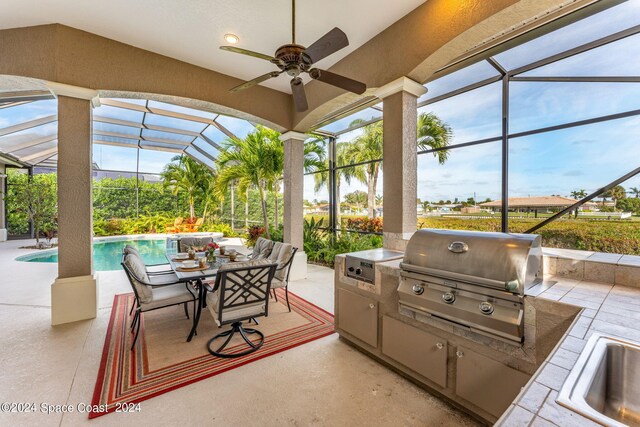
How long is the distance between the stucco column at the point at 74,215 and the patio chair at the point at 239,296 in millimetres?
1908

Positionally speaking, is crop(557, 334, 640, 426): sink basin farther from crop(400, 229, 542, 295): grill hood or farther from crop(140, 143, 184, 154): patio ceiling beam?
crop(140, 143, 184, 154): patio ceiling beam

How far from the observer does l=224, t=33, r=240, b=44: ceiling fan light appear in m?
3.31

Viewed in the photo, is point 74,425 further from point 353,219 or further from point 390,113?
point 353,219

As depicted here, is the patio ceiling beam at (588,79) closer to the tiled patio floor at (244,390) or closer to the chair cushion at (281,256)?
the tiled patio floor at (244,390)

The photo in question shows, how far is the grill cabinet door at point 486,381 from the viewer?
1.61m

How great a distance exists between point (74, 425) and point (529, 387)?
2738 millimetres

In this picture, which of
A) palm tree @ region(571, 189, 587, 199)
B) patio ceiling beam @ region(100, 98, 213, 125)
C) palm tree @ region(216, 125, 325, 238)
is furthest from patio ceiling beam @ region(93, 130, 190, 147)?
palm tree @ region(571, 189, 587, 199)

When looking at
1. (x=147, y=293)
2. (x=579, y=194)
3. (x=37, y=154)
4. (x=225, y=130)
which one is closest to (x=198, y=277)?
(x=147, y=293)

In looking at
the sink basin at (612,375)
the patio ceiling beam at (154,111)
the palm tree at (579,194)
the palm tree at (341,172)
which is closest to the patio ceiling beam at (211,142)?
the patio ceiling beam at (154,111)

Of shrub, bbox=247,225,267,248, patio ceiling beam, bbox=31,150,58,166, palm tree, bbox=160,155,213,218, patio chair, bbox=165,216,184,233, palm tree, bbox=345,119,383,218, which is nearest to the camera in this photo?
palm tree, bbox=345,119,383,218

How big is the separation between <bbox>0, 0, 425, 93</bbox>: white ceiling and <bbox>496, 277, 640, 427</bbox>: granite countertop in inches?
118

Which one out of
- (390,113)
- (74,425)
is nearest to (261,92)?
A: (390,113)

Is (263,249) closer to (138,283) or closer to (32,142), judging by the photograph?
(138,283)

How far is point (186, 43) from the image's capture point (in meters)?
3.48
